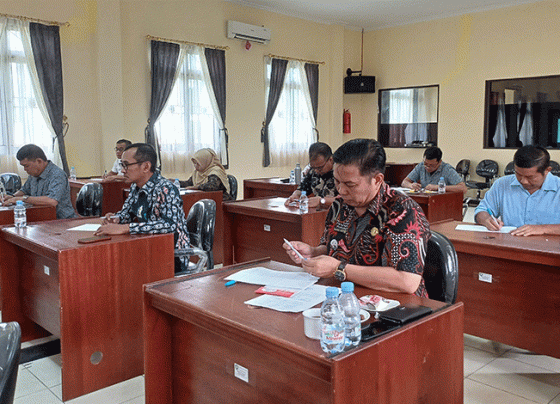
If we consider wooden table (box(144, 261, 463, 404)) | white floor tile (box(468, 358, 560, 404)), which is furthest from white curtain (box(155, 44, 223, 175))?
wooden table (box(144, 261, 463, 404))

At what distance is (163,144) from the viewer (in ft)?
25.9

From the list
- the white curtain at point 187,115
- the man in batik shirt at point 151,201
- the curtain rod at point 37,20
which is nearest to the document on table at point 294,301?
the man in batik shirt at point 151,201

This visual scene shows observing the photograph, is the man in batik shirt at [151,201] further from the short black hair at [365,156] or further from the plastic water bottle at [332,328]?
the plastic water bottle at [332,328]

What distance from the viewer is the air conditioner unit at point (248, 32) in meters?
8.41

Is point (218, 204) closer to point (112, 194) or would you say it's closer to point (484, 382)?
point (112, 194)

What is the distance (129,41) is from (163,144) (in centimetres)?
154

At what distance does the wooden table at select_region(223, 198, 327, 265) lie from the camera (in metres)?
3.85

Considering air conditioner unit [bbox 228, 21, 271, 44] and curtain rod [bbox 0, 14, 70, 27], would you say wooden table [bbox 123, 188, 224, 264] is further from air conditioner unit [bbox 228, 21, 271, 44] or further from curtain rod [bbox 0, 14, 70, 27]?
air conditioner unit [bbox 228, 21, 271, 44]

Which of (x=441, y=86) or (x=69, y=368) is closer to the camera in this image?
(x=69, y=368)

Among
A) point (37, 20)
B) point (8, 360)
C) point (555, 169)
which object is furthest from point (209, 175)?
point (555, 169)

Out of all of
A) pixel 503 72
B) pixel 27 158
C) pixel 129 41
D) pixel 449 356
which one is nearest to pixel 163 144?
pixel 129 41

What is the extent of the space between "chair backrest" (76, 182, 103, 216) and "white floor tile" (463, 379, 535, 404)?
305cm

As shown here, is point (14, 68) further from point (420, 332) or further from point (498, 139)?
point (498, 139)

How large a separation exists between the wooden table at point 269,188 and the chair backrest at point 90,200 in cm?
230
